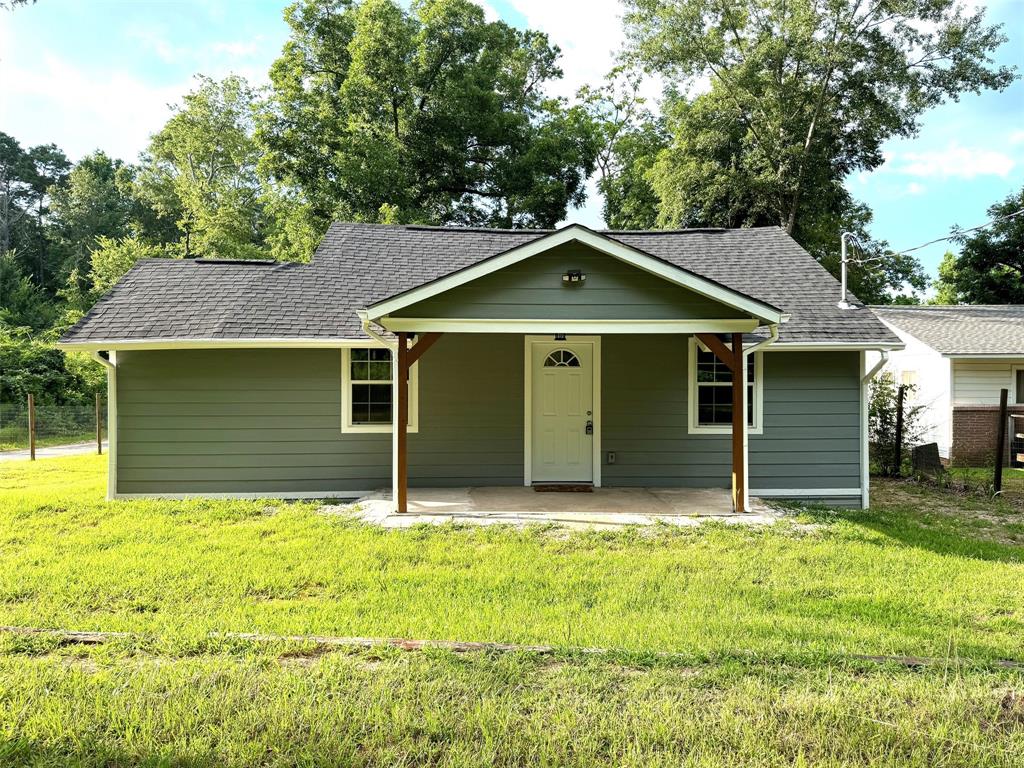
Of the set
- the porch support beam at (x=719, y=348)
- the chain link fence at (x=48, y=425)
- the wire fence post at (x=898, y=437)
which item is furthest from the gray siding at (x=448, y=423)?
the chain link fence at (x=48, y=425)

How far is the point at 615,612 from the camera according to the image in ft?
13.7

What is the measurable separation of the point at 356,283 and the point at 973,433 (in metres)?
14.8

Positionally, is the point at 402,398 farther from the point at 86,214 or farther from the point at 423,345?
the point at 86,214

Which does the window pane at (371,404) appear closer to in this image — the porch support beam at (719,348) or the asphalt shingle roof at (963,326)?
the porch support beam at (719,348)

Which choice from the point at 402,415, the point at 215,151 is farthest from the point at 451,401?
the point at 215,151

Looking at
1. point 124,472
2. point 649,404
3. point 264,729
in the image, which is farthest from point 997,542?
point 124,472

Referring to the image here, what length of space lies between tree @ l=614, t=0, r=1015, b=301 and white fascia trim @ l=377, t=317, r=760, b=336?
50.7 feet

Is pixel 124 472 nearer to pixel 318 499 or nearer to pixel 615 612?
pixel 318 499

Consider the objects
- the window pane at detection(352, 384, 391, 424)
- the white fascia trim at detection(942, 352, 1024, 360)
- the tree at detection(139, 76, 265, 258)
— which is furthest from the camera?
the tree at detection(139, 76, 265, 258)

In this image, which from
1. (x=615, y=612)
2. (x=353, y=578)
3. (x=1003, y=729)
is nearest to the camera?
(x=1003, y=729)

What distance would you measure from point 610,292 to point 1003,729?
514 centimetres

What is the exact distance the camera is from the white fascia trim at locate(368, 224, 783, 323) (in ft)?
22.1

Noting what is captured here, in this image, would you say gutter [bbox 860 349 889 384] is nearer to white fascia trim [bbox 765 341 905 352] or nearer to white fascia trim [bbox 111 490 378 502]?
white fascia trim [bbox 765 341 905 352]

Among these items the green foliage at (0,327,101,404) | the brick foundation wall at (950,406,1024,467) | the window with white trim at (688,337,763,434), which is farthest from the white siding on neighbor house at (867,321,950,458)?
the green foliage at (0,327,101,404)
